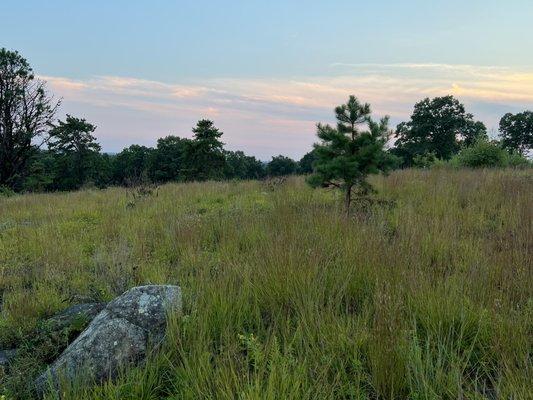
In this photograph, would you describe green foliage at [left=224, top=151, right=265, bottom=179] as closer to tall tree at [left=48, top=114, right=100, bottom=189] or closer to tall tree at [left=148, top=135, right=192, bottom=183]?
tall tree at [left=148, top=135, right=192, bottom=183]

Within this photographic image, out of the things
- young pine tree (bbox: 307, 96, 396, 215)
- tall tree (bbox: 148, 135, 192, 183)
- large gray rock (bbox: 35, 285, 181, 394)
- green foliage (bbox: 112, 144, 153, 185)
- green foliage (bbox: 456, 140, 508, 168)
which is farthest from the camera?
green foliage (bbox: 112, 144, 153, 185)

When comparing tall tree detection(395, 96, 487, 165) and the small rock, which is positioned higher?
tall tree detection(395, 96, 487, 165)

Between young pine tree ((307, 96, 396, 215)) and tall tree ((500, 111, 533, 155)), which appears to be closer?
young pine tree ((307, 96, 396, 215))

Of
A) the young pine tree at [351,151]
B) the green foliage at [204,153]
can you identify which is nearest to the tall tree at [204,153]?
the green foliage at [204,153]

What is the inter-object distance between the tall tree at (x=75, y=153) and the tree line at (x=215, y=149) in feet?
0.32

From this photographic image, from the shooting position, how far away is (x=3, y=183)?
26.6 metres

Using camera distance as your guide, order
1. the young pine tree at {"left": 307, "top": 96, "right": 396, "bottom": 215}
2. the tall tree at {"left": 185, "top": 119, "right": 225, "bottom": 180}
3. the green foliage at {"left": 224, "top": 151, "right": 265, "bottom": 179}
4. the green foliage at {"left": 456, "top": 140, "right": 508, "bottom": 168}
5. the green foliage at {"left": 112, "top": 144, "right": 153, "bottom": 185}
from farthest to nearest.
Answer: the green foliage at {"left": 224, "top": 151, "right": 265, "bottom": 179} → the green foliage at {"left": 112, "top": 144, "right": 153, "bottom": 185} → the tall tree at {"left": 185, "top": 119, "right": 225, "bottom": 180} → the green foliage at {"left": 456, "top": 140, "right": 508, "bottom": 168} → the young pine tree at {"left": 307, "top": 96, "right": 396, "bottom": 215}

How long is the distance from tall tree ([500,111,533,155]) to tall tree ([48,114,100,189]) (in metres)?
48.3

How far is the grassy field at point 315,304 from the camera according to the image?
212 centimetres

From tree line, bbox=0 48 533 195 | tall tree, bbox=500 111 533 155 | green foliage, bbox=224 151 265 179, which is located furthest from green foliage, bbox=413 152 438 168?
green foliage, bbox=224 151 265 179

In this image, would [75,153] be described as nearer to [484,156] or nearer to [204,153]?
[204,153]

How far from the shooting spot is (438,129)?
49188 millimetres

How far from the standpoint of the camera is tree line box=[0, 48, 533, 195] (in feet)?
22.1

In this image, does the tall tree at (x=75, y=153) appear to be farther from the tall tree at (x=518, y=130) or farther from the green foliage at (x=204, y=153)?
the tall tree at (x=518, y=130)
